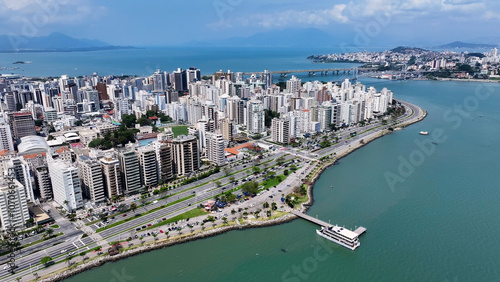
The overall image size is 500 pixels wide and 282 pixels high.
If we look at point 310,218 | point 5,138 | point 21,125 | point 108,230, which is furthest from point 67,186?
point 21,125

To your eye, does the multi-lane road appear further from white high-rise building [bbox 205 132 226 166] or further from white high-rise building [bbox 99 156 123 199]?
white high-rise building [bbox 99 156 123 199]

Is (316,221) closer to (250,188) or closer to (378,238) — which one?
(378,238)

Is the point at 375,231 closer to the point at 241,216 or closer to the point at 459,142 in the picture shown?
the point at 241,216

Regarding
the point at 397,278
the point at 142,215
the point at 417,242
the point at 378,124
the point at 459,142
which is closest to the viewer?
the point at 397,278

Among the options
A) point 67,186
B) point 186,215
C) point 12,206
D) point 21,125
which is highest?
point 21,125

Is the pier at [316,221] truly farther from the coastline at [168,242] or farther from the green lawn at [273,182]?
the green lawn at [273,182]

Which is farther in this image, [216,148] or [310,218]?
[216,148]

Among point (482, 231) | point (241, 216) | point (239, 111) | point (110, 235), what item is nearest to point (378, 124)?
point (239, 111)

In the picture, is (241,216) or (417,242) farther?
(241,216)
